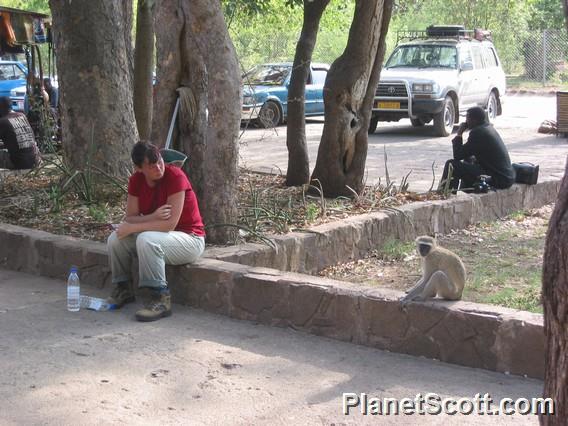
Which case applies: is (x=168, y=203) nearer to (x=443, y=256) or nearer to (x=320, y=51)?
(x=443, y=256)

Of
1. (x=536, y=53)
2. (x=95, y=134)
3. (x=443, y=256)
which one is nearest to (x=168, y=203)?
(x=443, y=256)

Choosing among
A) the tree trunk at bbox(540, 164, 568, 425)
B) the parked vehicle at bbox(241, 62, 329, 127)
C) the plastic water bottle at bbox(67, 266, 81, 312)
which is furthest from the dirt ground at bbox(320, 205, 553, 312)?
the parked vehicle at bbox(241, 62, 329, 127)

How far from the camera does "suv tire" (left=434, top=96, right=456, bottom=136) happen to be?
20188mm

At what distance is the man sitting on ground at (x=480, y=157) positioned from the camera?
10.7 m

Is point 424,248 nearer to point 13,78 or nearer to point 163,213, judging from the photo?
point 163,213

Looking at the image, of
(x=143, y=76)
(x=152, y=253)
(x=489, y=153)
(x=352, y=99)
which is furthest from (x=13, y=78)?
(x=152, y=253)

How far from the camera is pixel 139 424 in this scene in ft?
15.6

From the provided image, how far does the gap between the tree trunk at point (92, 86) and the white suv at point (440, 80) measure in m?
10.7

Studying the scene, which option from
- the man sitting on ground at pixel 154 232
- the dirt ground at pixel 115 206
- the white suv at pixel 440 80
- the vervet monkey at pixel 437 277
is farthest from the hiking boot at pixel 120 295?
the white suv at pixel 440 80

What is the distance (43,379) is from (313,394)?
5.49 ft

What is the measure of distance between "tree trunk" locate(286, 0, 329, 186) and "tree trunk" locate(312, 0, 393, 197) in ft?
2.57

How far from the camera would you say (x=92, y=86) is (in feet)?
33.5

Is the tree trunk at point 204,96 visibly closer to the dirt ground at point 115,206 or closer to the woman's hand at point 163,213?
the dirt ground at point 115,206

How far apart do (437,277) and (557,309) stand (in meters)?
2.84
